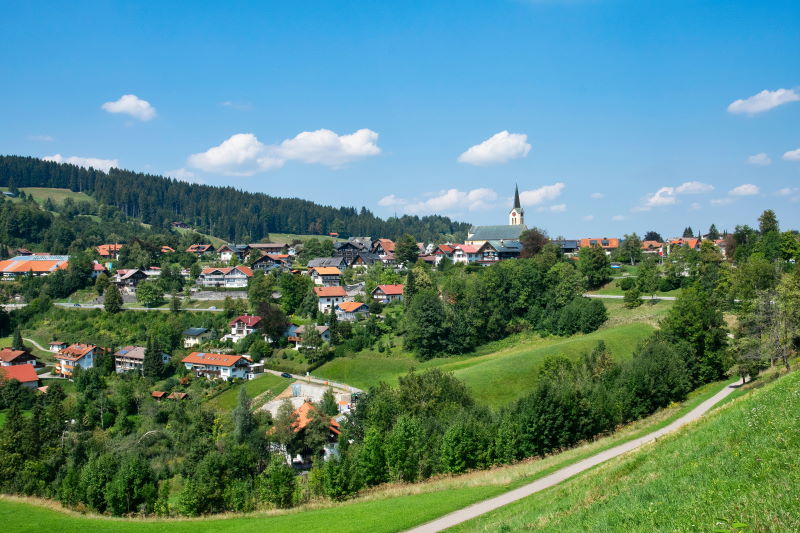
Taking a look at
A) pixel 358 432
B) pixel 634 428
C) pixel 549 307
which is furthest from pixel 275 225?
pixel 634 428

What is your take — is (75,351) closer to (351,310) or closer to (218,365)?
(218,365)

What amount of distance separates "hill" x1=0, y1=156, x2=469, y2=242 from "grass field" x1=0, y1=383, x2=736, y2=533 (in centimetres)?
13177

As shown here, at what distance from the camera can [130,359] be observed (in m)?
62.6

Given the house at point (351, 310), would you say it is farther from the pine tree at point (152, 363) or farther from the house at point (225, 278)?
the house at point (225, 278)

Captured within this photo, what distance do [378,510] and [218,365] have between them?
1695 inches

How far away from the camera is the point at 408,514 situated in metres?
17.4

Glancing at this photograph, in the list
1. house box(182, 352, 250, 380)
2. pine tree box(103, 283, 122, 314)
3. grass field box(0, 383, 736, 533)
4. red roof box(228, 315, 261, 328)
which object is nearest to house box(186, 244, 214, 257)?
pine tree box(103, 283, 122, 314)

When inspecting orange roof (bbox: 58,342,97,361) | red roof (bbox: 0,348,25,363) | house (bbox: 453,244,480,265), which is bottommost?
red roof (bbox: 0,348,25,363)

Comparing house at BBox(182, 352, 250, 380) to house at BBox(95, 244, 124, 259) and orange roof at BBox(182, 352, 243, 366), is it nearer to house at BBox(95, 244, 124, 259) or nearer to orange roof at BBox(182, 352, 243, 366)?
orange roof at BBox(182, 352, 243, 366)

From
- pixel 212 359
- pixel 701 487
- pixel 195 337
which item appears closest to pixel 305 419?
pixel 212 359

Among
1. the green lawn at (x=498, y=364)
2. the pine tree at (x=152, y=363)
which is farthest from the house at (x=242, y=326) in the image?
the green lawn at (x=498, y=364)

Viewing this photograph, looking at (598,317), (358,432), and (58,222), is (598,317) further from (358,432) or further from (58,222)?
(58,222)

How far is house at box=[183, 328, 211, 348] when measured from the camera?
66.7 metres

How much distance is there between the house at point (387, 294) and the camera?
7306 centimetres
